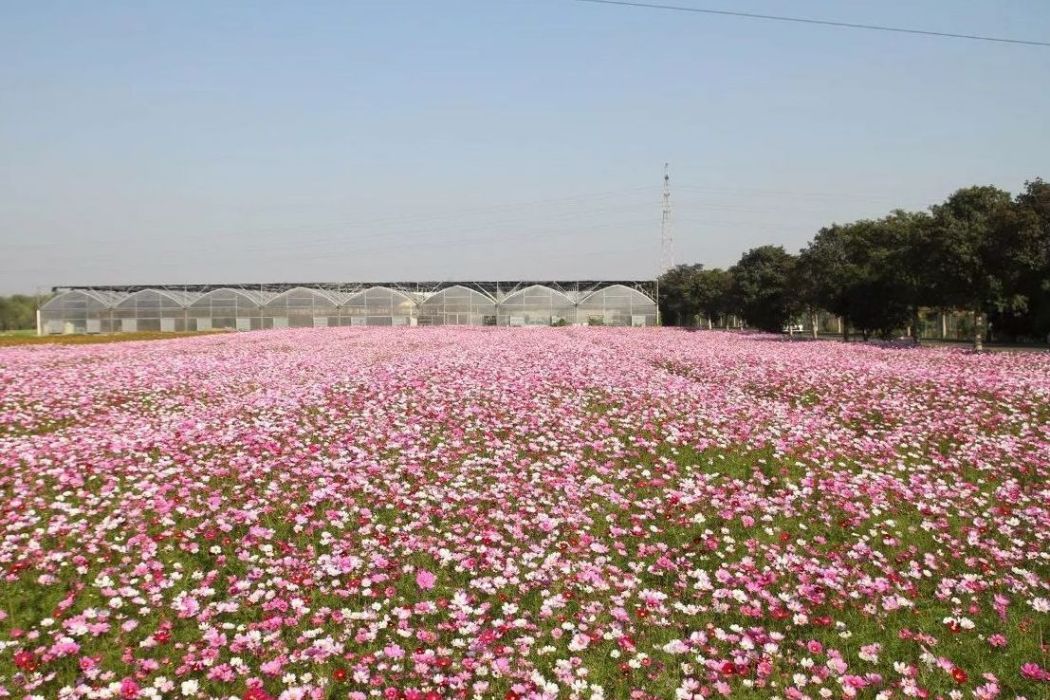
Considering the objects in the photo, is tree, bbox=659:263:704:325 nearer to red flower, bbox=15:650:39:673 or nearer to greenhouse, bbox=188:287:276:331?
greenhouse, bbox=188:287:276:331

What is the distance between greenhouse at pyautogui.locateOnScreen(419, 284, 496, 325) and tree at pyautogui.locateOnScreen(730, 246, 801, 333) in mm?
31471

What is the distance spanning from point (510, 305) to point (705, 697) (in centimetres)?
8635

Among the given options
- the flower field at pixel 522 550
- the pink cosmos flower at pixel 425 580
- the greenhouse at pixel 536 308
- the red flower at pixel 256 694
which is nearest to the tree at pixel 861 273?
the greenhouse at pixel 536 308

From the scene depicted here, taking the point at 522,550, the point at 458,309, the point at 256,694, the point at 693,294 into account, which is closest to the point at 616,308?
the point at 693,294

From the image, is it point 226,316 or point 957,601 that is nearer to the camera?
point 957,601

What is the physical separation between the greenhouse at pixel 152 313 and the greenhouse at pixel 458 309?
99.9ft

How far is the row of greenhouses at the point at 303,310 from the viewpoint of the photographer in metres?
84.9

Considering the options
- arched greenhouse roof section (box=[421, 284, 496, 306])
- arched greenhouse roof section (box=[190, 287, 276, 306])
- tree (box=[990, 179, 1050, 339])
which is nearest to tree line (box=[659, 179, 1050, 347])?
tree (box=[990, 179, 1050, 339])

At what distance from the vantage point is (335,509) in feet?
29.8

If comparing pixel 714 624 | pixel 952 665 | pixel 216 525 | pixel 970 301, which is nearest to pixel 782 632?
pixel 714 624

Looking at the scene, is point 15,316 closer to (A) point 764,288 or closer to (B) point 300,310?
(B) point 300,310

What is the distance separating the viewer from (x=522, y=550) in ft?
25.7

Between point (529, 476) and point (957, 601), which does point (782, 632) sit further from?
point (529, 476)

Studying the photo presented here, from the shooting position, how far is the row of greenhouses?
3342 inches
